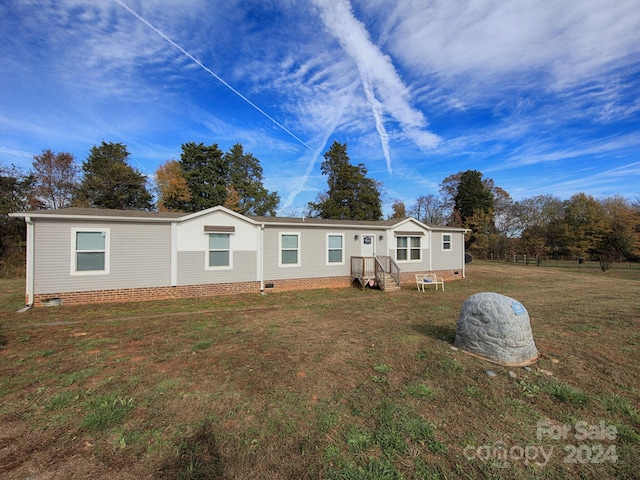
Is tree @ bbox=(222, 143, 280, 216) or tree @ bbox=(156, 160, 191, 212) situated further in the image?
tree @ bbox=(222, 143, 280, 216)

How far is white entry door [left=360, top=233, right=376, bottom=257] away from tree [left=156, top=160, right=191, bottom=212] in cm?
2064

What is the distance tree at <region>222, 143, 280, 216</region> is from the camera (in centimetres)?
2916

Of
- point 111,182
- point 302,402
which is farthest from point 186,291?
point 111,182

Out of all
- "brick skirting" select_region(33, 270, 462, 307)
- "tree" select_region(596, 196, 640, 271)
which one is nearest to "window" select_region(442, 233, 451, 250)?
"brick skirting" select_region(33, 270, 462, 307)

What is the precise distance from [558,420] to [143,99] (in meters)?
15.1

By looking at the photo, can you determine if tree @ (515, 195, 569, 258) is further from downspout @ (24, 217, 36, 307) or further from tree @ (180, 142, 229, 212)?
downspout @ (24, 217, 36, 307)

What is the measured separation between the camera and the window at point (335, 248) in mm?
12289

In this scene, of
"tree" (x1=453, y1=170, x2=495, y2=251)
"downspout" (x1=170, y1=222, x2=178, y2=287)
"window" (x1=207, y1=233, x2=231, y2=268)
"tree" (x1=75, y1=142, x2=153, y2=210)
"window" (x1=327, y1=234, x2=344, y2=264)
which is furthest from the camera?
"tree" (x1=453, y1=170, x2=495, y2=251)

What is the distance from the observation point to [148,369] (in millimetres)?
3854

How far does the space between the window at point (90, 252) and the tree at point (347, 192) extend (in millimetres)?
21745

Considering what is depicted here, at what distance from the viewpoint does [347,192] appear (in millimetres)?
29125

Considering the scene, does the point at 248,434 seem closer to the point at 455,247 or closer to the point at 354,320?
the point at 354,320

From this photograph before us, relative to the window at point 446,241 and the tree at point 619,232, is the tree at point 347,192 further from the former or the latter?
the tree at point 619,232

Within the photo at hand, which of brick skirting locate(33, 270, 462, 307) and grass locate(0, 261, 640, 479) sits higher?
brick skirting locate(33, 270, 462, 307)
